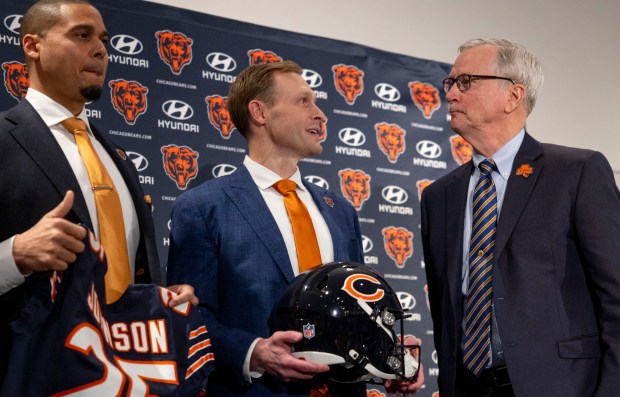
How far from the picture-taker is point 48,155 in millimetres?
2711

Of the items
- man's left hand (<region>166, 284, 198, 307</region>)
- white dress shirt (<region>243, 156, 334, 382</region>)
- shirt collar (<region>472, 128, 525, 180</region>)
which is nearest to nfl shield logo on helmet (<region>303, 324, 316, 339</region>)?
man's left hand (<region>166, 284, 198, 307</region>)

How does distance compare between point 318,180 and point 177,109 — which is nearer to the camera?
point 177,109

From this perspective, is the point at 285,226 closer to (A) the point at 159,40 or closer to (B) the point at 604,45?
(A) the point at 159,40

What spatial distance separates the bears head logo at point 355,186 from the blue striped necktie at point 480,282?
1263 millimetres

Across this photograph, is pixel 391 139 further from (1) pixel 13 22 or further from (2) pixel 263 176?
(1) pixel 13 22

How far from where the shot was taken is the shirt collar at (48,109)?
2922mm

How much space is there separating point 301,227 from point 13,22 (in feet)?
5.07

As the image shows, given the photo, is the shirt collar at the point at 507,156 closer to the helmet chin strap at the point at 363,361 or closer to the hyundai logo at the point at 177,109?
the helmet chin strap at the point at 363,361

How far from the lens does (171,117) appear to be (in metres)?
4.01

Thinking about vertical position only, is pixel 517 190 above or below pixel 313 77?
below

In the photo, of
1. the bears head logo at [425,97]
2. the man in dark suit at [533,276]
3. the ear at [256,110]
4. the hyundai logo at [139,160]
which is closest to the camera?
the man in dark suit at [533,276]

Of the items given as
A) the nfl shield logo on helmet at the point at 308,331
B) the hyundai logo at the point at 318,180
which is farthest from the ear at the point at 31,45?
the hyundai logo at the point at 318,180

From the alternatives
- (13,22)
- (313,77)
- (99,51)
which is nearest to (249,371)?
(99,51)

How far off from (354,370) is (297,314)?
247 mm
